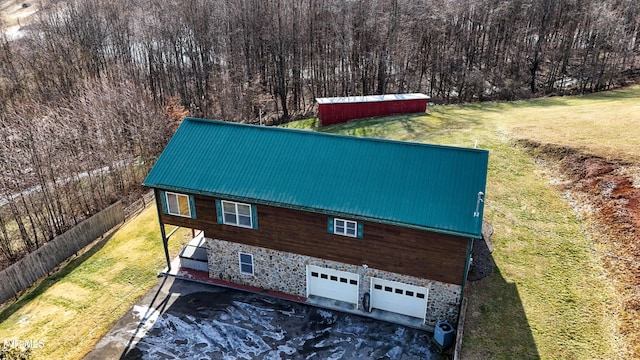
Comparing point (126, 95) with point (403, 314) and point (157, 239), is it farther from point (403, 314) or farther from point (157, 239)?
point (403, 314)

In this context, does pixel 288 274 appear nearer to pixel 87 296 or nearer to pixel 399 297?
pixel 399 297

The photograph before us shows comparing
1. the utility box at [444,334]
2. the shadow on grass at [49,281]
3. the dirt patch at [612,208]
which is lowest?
the shadow on grass at [49,281]

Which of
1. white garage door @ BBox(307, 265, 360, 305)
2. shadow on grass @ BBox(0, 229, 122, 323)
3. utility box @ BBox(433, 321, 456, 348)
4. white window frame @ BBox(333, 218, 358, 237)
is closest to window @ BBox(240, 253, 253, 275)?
white garage door @ BBox(307, 265, 360, 305)

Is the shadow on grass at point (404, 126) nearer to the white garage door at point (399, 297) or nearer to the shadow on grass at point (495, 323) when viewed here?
the shadow on grass at point (495, 323)

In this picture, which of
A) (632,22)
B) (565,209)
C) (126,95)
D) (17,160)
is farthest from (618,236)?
(632,22)

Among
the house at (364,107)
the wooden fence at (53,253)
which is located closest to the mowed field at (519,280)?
the wooden fence at (53,253)
